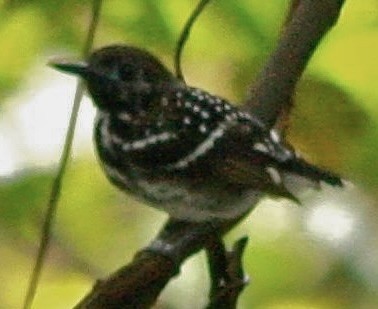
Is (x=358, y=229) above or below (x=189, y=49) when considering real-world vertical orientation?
below

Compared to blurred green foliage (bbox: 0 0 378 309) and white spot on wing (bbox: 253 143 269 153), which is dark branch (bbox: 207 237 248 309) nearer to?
white spot on wing (bbox: 253 143 269 153)

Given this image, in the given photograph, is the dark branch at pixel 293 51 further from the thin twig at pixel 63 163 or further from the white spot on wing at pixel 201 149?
the thin twig at pixel 63 163

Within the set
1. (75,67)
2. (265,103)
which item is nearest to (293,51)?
(265,103)

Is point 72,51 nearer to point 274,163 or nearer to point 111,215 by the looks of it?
point 111,215

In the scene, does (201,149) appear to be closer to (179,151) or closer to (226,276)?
(179,151)

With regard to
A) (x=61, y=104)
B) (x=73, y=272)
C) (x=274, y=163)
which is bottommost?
(x=73, y=272)

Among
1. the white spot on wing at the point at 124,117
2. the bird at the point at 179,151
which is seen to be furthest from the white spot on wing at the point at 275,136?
the white spot on wing at the point at 124,117

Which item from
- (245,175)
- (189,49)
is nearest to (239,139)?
(245,175)
